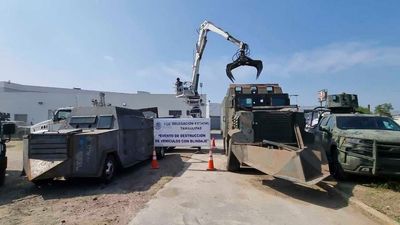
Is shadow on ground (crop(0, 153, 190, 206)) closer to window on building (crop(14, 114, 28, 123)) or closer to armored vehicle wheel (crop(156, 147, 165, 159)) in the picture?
armored vehicle wheel (crop(156, 147, 165, 159))

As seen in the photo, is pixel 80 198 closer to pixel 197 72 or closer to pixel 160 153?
pixel 160 153

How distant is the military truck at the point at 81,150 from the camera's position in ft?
30.7

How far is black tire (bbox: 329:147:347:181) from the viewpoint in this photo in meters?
10.4

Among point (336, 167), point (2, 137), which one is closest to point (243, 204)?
point (336, 167)

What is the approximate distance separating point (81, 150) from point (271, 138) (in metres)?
5.33

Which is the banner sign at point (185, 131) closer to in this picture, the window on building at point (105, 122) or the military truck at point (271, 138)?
the military truck at point (271, 138)

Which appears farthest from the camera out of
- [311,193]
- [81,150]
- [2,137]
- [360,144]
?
[2,137]

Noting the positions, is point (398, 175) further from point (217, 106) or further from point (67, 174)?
point (217, 106)

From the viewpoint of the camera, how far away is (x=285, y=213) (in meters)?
7.34

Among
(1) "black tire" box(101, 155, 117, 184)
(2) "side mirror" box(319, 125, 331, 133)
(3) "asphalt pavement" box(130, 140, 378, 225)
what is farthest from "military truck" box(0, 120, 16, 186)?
(2) "side mirror" box(319, 125, 331, 133)

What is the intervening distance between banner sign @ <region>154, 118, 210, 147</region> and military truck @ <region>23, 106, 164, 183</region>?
14.5 ft

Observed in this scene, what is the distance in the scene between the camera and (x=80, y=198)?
8.66 m

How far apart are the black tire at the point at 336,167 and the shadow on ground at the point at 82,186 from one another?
4.48 meters

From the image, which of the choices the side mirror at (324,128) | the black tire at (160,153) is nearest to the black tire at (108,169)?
the black tire at (160,153)
